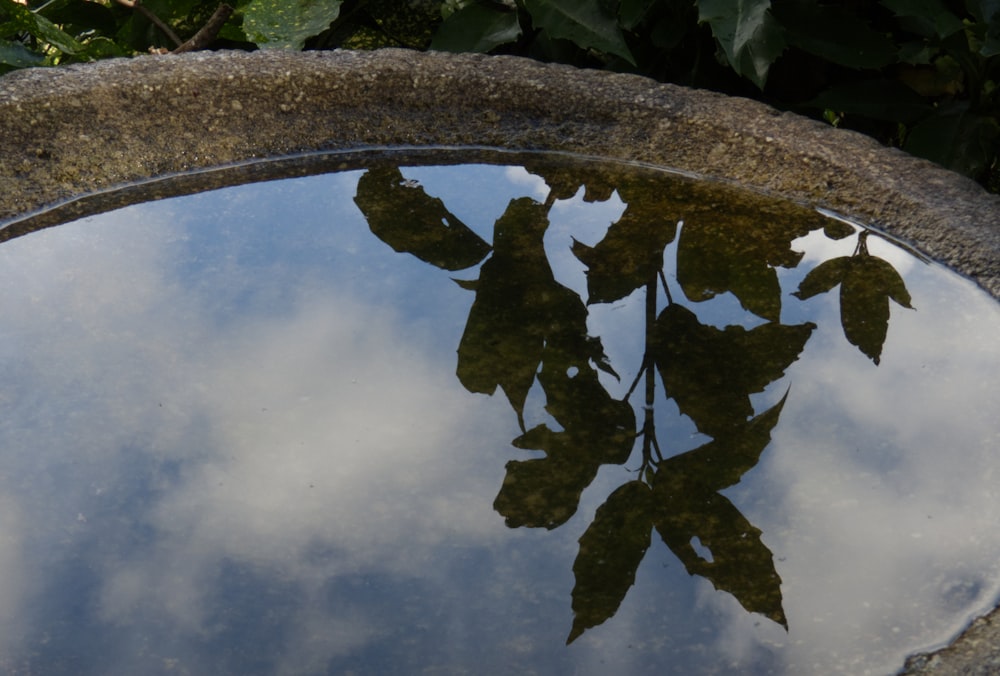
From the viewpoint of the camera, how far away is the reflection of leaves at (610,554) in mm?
1029

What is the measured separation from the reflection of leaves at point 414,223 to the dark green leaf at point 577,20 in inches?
15.1

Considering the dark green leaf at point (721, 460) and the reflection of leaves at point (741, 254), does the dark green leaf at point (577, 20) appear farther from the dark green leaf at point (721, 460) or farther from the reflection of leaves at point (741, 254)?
the dark green leaf at point (721, 460)

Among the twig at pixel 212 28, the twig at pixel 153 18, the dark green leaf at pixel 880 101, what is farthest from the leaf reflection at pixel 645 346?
the twig at pixel 153 18

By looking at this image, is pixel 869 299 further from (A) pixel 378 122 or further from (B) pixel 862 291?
(A) pixel 378 122

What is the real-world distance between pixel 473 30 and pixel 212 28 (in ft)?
1.84

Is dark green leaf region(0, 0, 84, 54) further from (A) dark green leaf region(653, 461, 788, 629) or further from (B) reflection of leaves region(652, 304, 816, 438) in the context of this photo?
(A) dark green leaf region(653, 461, 788, 629)

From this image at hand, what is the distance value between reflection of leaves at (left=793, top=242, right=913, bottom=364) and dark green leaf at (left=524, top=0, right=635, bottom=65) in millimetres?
596

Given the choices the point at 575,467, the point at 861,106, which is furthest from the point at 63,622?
the point at 861,106

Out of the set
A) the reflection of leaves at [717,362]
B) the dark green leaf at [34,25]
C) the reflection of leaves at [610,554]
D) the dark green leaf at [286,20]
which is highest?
the dark green leaf at [286,20]

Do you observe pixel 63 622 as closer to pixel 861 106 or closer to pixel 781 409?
pixel 781 409

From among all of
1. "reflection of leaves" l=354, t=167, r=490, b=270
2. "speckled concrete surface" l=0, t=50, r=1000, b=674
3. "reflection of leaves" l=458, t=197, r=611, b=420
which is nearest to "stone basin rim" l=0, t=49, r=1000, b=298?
"speckled concrete surface" l=0, t=50, r=1000, b=674

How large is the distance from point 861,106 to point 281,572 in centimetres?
140

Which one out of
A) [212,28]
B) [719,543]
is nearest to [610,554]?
[719,543]

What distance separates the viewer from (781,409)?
1.28 metres
